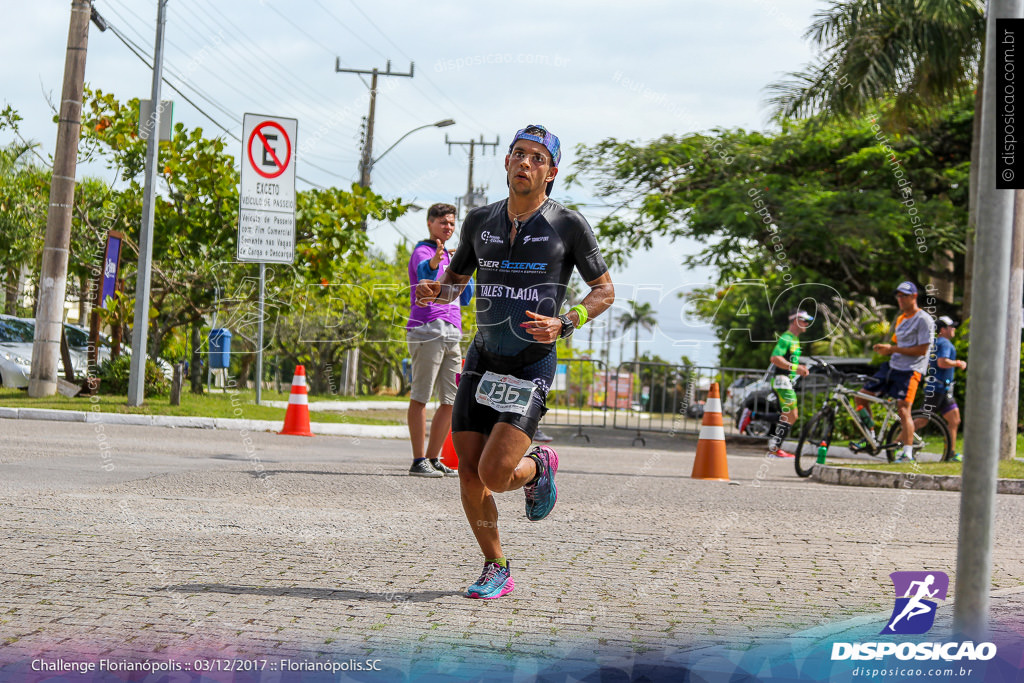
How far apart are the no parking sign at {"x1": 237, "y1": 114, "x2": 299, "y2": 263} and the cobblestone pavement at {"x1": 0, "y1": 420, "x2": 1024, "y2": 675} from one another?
807 centimetres

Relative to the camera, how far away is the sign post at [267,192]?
690 inches

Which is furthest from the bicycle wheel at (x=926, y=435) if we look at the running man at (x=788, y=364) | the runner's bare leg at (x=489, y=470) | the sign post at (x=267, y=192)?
the sign post at (x=267, y=192)

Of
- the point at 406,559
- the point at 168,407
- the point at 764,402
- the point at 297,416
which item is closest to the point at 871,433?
the point at 297,416

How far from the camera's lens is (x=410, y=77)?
38.3m

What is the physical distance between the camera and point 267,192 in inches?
704

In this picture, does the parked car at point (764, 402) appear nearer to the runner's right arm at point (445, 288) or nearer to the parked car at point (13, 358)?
the parked car at point (13, 358)

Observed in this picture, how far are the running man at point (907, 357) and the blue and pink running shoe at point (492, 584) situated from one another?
8.33 meters

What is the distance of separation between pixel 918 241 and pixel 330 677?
1817 cm

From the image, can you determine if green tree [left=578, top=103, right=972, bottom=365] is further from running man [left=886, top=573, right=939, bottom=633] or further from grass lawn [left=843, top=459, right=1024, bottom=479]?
running man [left=886, top=573, right=939, bottom=633]

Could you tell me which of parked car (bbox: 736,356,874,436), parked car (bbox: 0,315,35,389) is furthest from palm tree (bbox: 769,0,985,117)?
parked car (bbox: 0,315,35,389)

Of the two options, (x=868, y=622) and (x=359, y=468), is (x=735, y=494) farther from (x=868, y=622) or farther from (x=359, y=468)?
(x=868, y=622)

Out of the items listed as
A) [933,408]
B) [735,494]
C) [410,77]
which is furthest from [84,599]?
[410,77]

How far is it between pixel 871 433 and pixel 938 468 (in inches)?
44.5

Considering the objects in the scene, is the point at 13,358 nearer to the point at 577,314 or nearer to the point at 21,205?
the point at 21,205
